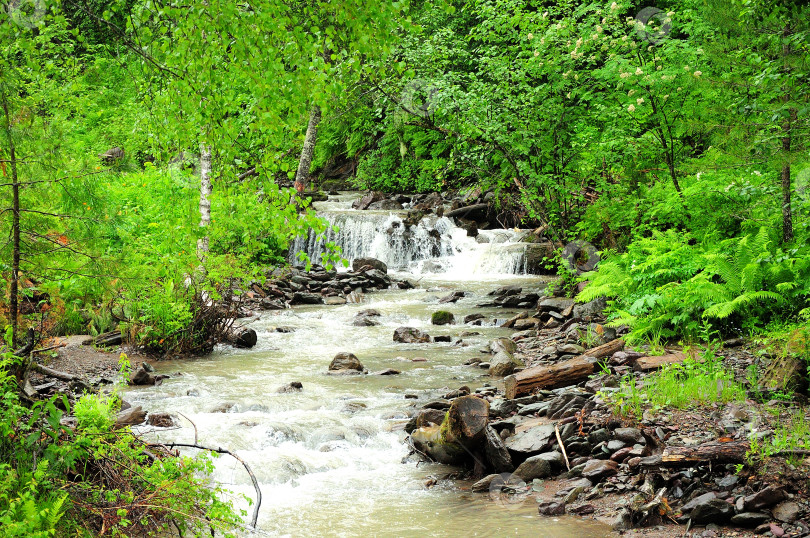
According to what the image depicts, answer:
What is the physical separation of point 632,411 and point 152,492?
4.39m

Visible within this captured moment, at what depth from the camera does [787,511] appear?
433 cm

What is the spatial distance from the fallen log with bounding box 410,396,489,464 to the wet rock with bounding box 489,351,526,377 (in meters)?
2.97

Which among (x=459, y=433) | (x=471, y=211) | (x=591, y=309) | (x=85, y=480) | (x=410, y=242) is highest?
(x=471, y=211)

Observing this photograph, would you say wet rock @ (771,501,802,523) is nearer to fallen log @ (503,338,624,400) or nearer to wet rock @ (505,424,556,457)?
wet rock @ (505,424,556,457)

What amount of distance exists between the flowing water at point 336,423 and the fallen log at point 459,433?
0.19 metres

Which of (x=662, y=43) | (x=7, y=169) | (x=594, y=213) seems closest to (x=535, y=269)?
(x=594, y=213)

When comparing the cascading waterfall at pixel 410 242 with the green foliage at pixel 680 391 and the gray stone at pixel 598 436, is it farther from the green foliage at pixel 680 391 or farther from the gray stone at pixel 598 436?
the gray stone at pixel 598 436

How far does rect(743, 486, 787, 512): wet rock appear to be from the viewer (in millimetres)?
4441

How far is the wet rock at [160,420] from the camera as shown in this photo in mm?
7180

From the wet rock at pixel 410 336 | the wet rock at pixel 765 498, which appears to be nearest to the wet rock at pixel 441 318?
the wet rock at pixel 410 336

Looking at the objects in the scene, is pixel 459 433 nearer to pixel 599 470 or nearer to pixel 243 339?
pixel 599 470

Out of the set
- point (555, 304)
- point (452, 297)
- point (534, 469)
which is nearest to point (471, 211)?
point (452, 297)

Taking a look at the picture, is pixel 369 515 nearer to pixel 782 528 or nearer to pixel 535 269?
pixel 782 528

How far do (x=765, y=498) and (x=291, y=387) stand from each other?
6.17m
